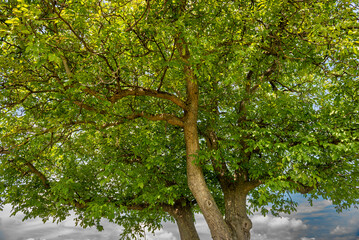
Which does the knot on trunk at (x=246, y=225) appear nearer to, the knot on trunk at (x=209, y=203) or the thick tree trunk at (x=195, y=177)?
the thick tree trunk at (x=195, y=177)

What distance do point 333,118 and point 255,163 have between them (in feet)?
9.98

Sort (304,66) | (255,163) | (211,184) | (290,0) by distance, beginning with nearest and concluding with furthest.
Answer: (290,0) → (304,66) → (255,163) → (211,184)

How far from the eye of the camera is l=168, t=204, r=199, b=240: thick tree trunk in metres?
11.1

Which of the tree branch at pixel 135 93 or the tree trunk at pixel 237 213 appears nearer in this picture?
the tree branch at pixel 135 93

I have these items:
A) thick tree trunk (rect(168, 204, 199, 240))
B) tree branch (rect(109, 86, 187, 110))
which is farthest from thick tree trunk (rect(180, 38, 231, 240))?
thick tree trunk (rect(168, 204, 199, 240))

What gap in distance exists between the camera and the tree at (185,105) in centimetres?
715

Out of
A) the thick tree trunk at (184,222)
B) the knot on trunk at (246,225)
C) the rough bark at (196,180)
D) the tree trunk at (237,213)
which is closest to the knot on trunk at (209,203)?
the rough bark at (196,180)

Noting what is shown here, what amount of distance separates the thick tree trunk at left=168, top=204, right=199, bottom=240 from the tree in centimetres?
5

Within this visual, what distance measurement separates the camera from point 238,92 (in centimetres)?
1048

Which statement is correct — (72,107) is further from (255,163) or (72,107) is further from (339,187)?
(339,187)

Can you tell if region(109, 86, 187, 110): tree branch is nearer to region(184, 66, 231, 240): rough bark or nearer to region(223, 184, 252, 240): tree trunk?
region(184, 66, 231, 240): rough bark

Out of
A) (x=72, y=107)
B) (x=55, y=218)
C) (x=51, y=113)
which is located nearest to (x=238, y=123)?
(x=72, y=107)

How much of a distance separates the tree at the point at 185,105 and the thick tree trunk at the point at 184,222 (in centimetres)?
5

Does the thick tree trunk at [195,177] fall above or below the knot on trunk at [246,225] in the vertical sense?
above
